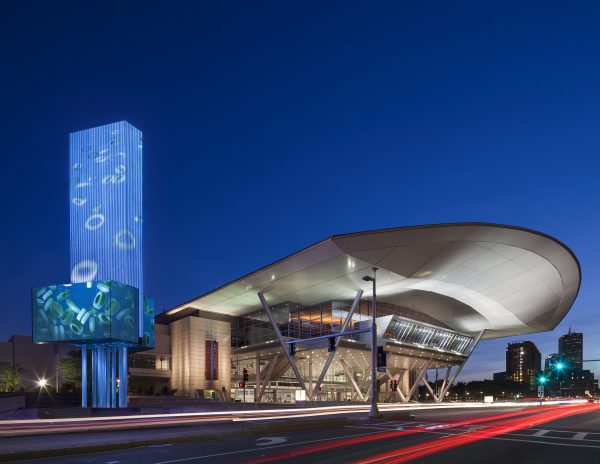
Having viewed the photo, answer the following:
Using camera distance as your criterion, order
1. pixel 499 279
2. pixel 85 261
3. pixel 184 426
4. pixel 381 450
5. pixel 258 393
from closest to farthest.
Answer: pixel 381 450 < pixel 184 426 < pixel 85 261 < pixel 499 279 < pixel 258 393

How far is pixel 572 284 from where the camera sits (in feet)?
214

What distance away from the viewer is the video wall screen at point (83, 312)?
3912cm

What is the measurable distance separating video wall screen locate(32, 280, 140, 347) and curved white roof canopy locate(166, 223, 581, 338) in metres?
15.6

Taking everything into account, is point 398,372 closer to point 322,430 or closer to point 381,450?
point 322,430

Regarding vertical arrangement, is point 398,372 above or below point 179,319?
below

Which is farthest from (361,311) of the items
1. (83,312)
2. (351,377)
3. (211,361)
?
(83,312)

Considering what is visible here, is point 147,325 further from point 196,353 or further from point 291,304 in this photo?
point 196,353

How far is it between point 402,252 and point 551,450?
103 feet

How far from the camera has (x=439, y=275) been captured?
55125 mm

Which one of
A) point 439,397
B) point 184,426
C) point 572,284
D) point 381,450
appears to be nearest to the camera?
point 381,450

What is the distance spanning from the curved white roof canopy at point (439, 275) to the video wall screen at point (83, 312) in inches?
616

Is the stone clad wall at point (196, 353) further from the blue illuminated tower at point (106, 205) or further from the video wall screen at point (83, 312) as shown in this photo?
the video wall screen at point (83, 312)

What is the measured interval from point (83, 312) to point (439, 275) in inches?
1295

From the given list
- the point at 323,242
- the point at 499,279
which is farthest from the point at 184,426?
the point at 499,279
